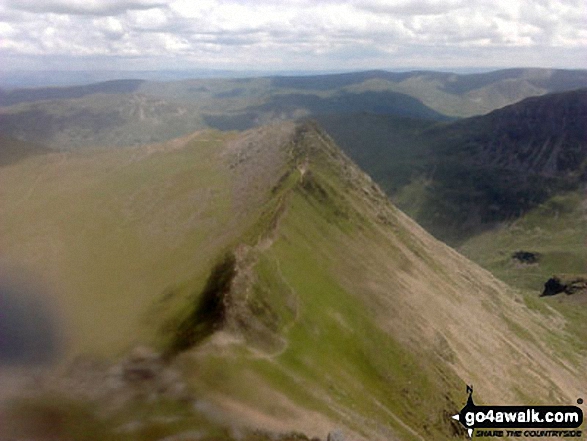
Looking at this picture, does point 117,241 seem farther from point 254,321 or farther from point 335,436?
point 335,436

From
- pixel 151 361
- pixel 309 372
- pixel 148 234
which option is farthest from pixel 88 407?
pixel 148 234

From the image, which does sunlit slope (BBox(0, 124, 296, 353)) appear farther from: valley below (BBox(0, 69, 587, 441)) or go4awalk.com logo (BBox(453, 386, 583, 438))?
go4awalk.com logo (BBox(453, 386, 583, 438))

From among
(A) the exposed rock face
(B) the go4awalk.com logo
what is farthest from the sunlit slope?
(B) the go4awalk.com logo

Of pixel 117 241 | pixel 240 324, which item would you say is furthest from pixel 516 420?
pixel 117 241

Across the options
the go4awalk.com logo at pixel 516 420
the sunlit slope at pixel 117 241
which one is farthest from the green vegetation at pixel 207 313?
the go4awalk.com logo at pixel 516 420

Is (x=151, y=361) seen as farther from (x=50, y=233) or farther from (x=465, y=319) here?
(x=465, y=319)

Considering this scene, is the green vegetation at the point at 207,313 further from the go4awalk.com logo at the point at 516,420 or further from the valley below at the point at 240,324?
the go4awalk.com logo at the point at 516,420

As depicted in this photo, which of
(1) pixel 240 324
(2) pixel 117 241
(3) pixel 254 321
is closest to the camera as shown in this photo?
(1) pixel 240 324
